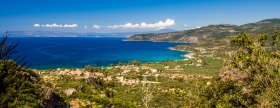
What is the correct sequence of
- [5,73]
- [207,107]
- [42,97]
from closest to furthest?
[5,73] < [207,107] < [42,97]

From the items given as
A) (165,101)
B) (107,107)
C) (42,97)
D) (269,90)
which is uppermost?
(269,90)

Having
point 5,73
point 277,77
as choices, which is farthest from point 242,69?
point 5,73

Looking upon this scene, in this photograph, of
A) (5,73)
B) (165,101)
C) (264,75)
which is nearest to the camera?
(5,73)

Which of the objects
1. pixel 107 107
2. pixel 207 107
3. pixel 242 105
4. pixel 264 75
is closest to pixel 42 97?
pixel 107 107

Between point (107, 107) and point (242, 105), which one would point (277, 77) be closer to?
point (242, 105)

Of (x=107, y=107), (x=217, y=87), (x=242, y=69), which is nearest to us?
(x=242, y=69)

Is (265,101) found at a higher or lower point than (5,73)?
lower

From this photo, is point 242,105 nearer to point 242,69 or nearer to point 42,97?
point 242,69

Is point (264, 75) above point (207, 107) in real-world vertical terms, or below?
above

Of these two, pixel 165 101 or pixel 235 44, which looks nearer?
pixel 235 44
